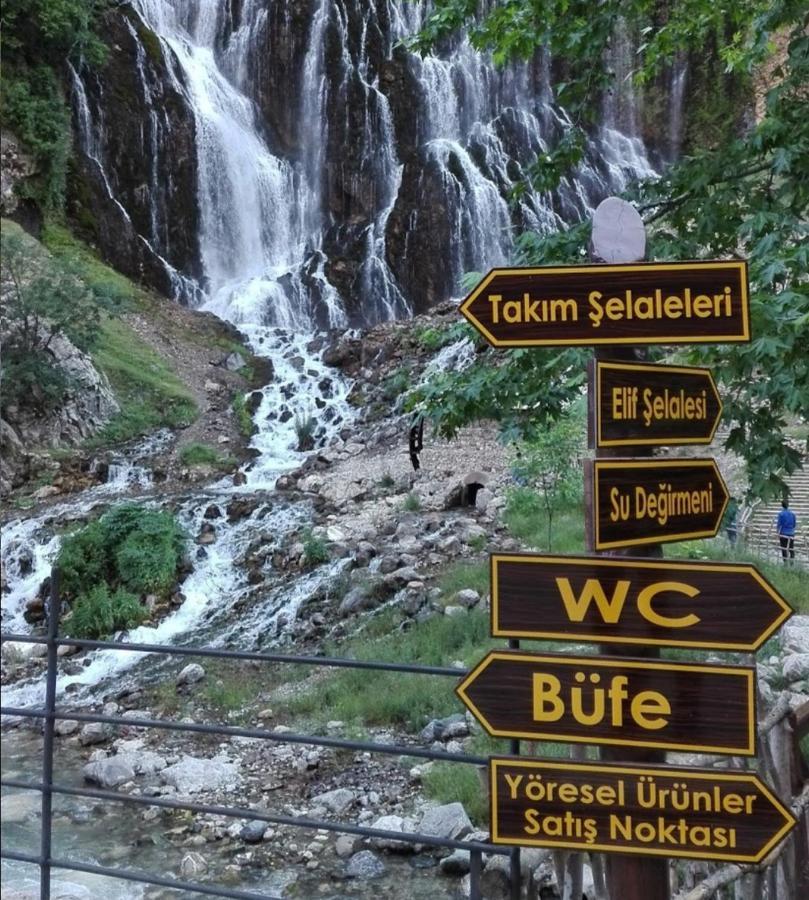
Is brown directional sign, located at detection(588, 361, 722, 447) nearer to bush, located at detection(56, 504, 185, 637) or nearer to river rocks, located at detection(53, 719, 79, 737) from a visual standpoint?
river rocks, located at detection(53, 719, 79, 737)

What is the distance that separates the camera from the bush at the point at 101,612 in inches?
361

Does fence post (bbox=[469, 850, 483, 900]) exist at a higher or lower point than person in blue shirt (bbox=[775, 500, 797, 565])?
lower

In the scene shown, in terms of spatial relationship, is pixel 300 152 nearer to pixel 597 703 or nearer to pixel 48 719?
pixel 48 719

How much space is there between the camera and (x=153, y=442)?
14.0 metres

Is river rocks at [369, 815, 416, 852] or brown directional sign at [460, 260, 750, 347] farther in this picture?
river rocks at [369, 815, 416, 852]

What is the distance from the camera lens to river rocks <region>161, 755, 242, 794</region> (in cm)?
680

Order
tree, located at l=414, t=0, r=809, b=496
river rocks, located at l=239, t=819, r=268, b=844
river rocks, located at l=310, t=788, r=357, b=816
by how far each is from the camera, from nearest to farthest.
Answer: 1. tree, located at l=414, t=0, r=809, b=496
2. river rocks, located at l=239, t=819, r=268, b=844
3. river rocks, located at l=310, t=788, r=357, b=816

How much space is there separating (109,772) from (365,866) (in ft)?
7.63

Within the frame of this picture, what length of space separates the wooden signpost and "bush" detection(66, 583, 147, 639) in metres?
7.64

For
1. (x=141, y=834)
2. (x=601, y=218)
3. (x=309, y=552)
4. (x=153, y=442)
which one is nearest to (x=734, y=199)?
(x=601, y=218)

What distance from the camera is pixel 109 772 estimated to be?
6945mm

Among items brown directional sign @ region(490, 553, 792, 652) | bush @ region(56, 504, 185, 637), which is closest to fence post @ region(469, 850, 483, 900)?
Result: brown directional sign @ region(490, 553, 792, 652)

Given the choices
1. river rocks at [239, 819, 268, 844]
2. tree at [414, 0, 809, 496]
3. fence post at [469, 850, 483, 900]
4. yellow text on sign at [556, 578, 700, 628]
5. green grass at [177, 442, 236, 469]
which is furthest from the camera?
green grass at [177, 442, 236, 469]

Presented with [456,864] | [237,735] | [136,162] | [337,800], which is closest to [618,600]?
[237,735]
